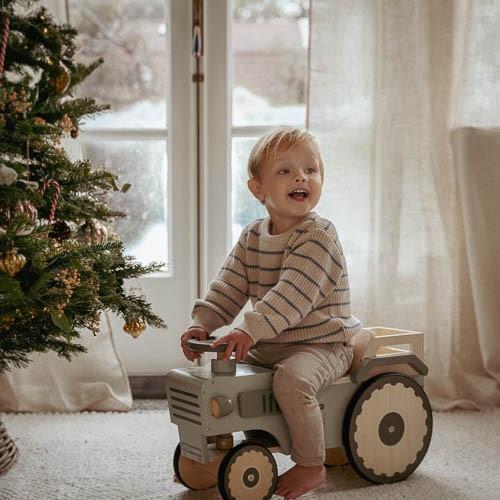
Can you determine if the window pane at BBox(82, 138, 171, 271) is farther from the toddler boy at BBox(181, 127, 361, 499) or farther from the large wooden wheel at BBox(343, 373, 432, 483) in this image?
the large wooden wheel at BBox(343, 373, 432, 483)

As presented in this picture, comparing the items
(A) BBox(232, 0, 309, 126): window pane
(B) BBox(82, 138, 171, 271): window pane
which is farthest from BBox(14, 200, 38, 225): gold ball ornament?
(A) BBox(232, 0, 309, 126): window pane

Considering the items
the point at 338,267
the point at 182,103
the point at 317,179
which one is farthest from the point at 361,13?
the point at 338,267

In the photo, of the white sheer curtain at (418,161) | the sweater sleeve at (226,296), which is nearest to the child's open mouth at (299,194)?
the sweater sleeve at (226,296)

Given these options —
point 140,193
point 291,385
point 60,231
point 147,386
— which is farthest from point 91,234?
point 147,386

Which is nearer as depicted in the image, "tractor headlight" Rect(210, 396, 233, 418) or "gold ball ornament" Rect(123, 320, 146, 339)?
"tractor headlight" Rect(210, 396, 233, 418)

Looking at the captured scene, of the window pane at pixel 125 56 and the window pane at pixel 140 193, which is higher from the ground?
the window pane at pixel 125 56

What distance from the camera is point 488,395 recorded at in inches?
84.2

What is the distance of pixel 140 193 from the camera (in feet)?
7.70

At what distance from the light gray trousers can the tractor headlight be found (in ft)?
0.32

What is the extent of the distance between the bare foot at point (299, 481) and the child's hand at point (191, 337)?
0.29 metres

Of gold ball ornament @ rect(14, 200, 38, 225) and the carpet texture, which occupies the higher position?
gold ball ornament @ rect(14, 200, 38, 225)

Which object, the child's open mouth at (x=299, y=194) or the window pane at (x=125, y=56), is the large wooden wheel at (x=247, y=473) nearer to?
the child's open mouth at (x=299, y=194)

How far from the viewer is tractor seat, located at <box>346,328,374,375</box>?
158cm

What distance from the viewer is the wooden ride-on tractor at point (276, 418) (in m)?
1.38
